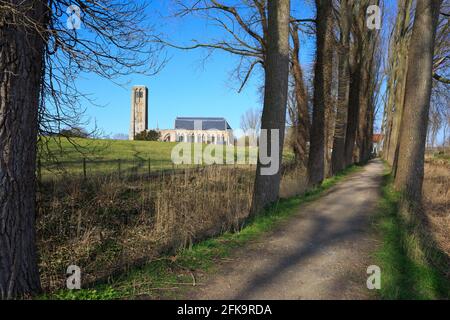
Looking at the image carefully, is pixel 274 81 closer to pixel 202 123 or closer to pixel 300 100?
pixel 300 100

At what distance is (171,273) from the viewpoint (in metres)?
4.54

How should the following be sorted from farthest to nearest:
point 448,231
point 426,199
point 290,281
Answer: point 426,199, point 448,231, point 290,281

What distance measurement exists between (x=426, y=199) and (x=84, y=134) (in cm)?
1060

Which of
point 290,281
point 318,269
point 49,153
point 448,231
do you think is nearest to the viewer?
point 290,281

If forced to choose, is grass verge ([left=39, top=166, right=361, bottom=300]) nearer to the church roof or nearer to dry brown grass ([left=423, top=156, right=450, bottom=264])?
dry brown grass ([left=423, top=156, right=450, bottom=264])

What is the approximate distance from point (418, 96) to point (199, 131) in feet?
217

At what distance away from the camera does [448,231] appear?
8.00 metres

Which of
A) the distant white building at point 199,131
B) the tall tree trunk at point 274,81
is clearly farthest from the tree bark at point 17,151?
the distant white building at point 199,131

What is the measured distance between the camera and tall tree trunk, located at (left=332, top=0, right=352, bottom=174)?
1673 cm

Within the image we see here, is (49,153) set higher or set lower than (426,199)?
higher

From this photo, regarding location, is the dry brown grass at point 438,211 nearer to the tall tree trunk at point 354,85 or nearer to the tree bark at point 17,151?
the tree bark at point 17,151
